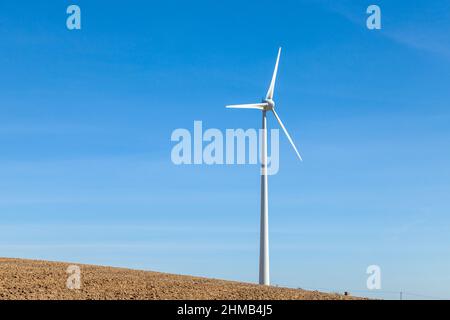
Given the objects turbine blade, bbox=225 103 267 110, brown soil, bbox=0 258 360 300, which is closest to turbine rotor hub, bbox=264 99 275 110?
turbine blade, bbox=225 103 267 110

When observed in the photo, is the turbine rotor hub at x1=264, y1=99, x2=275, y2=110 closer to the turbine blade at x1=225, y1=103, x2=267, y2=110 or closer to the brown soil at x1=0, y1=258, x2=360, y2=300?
the turbine blade at x1=225, y1=103, x2=267, y2=110

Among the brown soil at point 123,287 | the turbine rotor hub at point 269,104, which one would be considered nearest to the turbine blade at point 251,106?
the turbine rotor hub at point 269,104

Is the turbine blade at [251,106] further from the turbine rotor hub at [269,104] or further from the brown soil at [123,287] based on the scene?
the brown soil at [123,287]

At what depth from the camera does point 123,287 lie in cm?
3400

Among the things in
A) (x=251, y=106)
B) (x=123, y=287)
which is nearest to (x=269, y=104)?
(x=251, y=106)

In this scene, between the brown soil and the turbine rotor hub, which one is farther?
the turbine rotor hub

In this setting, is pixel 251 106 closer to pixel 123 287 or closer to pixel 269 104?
pixel 269 104

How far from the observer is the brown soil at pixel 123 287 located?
3212cm

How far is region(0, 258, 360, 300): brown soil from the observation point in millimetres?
32125

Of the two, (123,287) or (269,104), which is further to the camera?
(269,104)
